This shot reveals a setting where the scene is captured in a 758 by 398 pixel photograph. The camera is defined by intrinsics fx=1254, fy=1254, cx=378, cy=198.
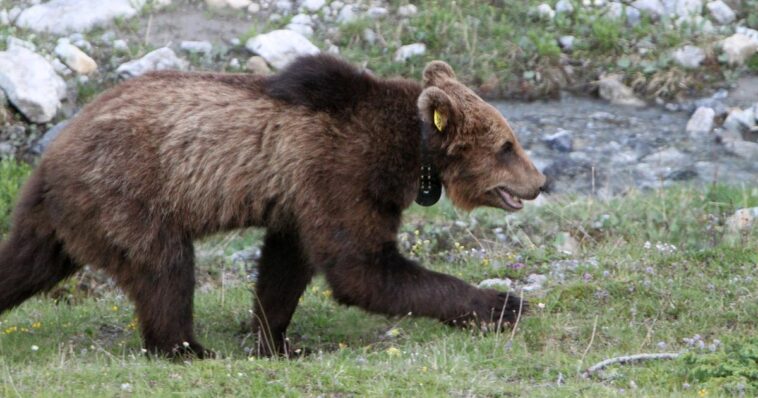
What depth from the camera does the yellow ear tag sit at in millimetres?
7660

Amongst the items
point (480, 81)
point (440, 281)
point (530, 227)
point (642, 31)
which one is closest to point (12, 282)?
point (440, 281)

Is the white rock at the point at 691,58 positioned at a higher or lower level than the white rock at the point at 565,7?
lower

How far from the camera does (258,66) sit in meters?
13.8

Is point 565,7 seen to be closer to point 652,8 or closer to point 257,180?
point 652,8

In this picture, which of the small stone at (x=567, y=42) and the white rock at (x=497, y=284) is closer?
the white rock at (x=497, y=284)

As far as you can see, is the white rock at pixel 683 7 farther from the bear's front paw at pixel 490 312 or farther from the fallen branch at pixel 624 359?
the fallen branch at pixel 624 359

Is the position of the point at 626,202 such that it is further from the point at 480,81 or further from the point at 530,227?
the point at 480,81

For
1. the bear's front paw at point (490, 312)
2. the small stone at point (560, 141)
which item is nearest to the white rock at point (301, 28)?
the small stone at point (560, 141)

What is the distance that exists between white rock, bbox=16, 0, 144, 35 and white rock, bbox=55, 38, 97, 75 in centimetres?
54

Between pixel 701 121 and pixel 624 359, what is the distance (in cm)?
717

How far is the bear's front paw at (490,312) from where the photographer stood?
7.54m

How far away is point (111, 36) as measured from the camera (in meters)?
14.3

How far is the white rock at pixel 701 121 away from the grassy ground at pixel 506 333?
219 centimetres

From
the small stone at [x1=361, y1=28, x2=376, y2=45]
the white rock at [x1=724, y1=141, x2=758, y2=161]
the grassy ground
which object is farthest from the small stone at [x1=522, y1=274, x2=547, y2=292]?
the small stone at [x1=361, y1=28, x2=376, y2=45]
